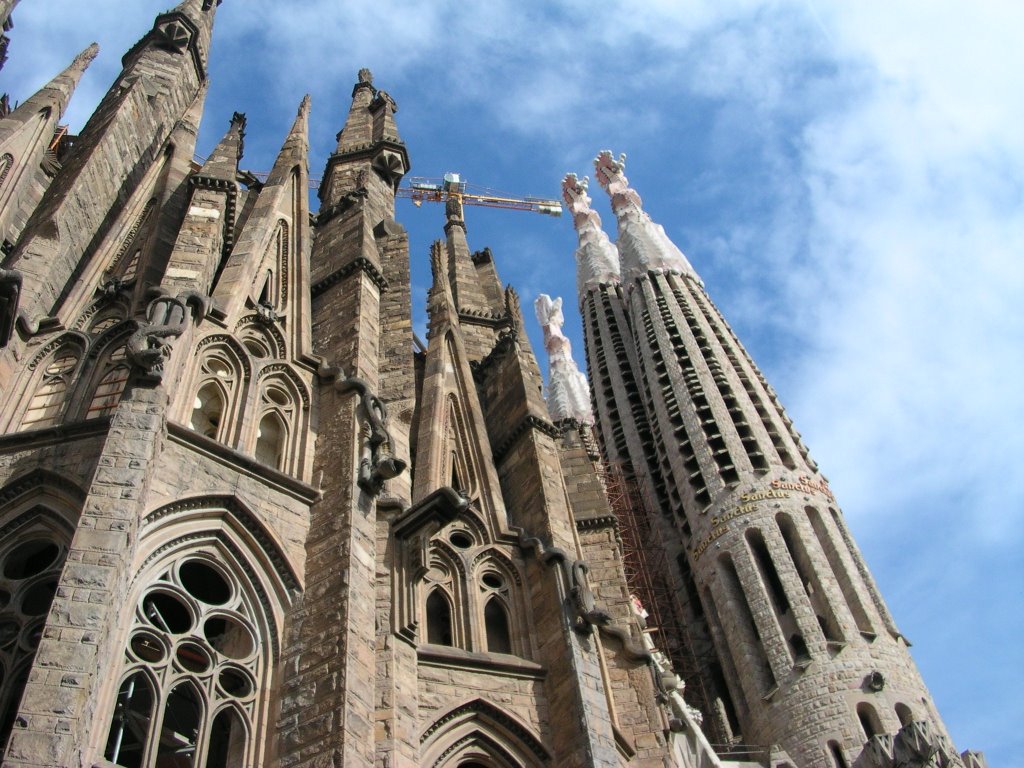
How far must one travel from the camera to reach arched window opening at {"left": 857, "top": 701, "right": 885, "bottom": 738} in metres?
27.3

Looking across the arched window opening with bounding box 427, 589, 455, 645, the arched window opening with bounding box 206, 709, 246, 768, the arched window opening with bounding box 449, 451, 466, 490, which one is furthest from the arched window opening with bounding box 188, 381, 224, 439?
the arched window opening with bounding box 449, 451, 466, 490

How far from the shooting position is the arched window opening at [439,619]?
1238 cm

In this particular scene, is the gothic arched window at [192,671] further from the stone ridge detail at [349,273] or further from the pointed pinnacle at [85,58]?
the pointed pinnacle at [85,58]

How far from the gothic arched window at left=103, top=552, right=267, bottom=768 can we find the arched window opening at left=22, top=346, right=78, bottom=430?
2.05 m

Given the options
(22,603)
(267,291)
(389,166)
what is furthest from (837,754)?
(22,603)

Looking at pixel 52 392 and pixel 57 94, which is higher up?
pixel 57 94

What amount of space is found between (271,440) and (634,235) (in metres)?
42.0

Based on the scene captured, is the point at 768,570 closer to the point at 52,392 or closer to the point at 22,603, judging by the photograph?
the point at 52,392

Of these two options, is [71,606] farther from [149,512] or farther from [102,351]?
[102,351]

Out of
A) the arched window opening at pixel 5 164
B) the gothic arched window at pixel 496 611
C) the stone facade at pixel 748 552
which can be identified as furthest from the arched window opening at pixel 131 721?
the stone facade at pixel 748 552

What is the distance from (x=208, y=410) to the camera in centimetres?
1134

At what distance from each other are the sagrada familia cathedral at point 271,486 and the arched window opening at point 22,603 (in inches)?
0.8

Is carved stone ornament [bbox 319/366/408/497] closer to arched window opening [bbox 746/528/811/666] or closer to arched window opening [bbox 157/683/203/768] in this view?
arched window opening [bbox 157/683/203/768]

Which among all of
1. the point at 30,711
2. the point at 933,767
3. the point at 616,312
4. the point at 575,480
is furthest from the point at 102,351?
the point at 616,312
